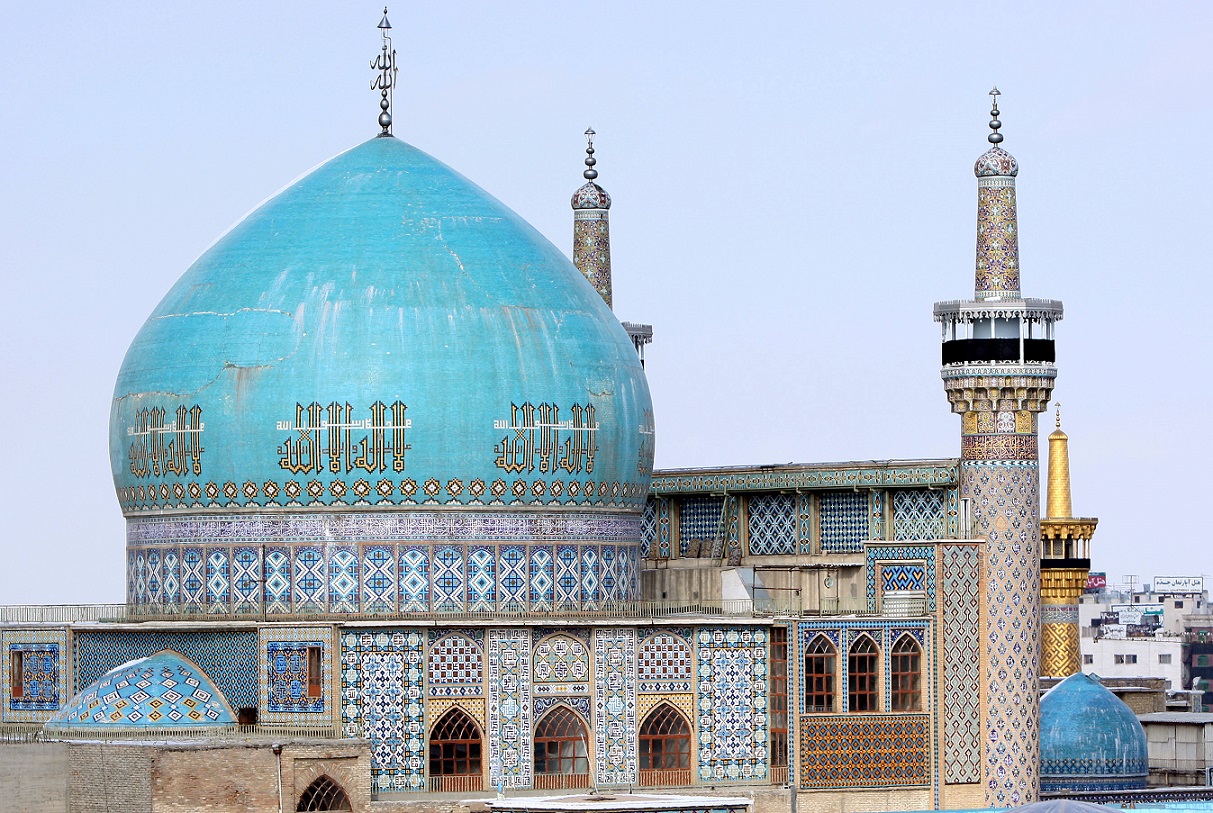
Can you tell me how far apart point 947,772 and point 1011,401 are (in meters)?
3.95

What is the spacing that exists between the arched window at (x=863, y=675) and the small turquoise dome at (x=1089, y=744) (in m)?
4.76

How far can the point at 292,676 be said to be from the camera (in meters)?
29.4

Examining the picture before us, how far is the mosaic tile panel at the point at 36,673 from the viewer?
3172 cm

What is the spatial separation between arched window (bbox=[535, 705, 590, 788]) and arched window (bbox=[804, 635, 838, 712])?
2.61m

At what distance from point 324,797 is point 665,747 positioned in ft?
12.4

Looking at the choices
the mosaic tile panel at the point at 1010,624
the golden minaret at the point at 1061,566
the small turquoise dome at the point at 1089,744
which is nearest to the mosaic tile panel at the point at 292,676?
the mosaic tile panel at the point at 1010,624

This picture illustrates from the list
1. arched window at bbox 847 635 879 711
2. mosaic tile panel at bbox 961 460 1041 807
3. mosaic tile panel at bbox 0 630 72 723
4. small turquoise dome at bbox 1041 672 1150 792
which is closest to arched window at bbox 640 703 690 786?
arched window at bbox 847 635 879 711

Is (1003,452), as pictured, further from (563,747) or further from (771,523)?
(563,747)

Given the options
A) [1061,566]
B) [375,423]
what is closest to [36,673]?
[375,423]

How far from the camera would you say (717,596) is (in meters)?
33.3

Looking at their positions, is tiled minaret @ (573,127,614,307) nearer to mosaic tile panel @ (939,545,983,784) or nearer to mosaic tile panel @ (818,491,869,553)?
mosaic tile panel @ (818,491,869,553)

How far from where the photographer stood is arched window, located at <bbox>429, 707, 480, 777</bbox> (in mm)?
29547

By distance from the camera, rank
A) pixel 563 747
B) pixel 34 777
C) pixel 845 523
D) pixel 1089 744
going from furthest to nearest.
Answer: pixel 1089 744 → pixel 845 523 → pixel 563 747 → pixel 34 777

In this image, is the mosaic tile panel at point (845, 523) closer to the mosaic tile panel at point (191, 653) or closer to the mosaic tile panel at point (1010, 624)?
the mosaic tile panel at point (1010, 624)
